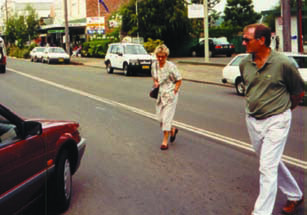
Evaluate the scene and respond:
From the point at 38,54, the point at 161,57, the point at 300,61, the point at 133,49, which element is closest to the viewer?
the point at 161,57

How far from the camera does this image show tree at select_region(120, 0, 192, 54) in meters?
39.2

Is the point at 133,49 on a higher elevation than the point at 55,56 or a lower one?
lower

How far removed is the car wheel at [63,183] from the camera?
4.69 metres

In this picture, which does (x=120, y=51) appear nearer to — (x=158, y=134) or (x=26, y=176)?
(x=158, y=134)

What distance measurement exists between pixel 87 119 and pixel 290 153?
17.2 ft

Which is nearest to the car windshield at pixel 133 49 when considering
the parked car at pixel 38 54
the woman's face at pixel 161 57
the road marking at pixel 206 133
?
the road marking at pixel 206 133

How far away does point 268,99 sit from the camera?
14.5 feet

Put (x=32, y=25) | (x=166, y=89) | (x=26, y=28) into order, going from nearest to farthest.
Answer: (x=166, y=89) → (x=32, y=25) → (x=26, y=28)

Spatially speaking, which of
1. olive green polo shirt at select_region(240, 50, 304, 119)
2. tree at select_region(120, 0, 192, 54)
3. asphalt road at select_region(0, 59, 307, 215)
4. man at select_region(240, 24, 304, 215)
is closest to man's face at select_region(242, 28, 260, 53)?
man at select_region(240, 24, 304, 215)

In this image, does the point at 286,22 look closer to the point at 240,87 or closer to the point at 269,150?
the point at 240,87

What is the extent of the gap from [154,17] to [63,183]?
118 ft

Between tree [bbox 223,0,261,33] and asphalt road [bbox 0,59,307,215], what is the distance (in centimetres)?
5645

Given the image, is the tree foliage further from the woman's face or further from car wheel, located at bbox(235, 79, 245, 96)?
Answer: the woman's face

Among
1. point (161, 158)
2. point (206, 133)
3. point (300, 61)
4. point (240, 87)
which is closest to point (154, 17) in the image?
point (240, 87)
